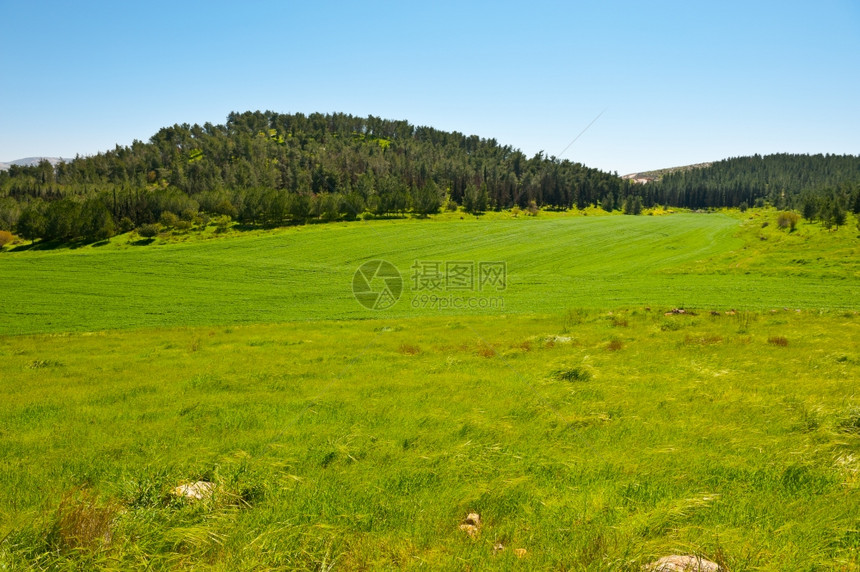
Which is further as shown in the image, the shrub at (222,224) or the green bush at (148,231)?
the shrub at (222,224)

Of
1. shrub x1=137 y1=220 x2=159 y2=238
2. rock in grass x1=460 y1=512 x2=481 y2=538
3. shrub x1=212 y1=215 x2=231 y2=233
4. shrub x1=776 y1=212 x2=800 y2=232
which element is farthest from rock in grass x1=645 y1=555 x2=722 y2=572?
shrub x1=137 y1=220 x2=159 y2=238

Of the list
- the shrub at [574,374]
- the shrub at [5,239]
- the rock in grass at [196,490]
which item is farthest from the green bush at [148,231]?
the rock in grass at [196,490]

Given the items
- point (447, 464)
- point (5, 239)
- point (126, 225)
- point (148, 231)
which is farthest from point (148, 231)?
point (447, 464)

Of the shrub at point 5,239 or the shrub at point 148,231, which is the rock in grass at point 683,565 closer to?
the shrub at point 148,231

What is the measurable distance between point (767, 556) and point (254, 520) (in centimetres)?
643

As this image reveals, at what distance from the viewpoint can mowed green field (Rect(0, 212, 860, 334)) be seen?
37.7 m

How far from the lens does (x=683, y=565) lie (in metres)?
4.42

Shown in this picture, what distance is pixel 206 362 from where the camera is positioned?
18.0 metres

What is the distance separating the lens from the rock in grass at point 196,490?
5.99m

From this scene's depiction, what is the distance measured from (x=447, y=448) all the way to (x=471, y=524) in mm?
2336

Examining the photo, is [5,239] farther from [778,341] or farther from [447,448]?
[778,341]

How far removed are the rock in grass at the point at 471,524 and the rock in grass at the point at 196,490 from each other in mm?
3939

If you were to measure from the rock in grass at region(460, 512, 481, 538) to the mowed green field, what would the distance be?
2956 centimetres

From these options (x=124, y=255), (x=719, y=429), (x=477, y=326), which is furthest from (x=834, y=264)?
Answer: (x=124, y=255)
